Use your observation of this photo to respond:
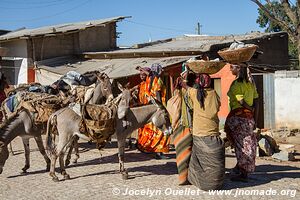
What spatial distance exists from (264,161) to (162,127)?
3.22m

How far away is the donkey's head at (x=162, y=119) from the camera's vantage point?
7.19 meters

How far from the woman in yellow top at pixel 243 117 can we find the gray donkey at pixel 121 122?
3.90 ft

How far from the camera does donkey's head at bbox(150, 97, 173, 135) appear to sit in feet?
23.6

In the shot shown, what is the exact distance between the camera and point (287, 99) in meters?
14.3

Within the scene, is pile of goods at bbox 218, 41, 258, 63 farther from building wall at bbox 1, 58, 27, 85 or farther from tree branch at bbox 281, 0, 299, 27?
building wall at bbox 1, 58, 27, 85

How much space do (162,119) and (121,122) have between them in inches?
29.6

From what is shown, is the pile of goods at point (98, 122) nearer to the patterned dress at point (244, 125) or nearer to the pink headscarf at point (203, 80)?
the pink headscarf at point (203, 80)

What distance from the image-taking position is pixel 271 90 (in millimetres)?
14617

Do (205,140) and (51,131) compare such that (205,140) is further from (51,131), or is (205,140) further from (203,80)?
(51,131)

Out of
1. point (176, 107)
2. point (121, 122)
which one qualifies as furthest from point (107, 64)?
point (176, 107)

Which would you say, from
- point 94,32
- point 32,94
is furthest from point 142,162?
point 94,32

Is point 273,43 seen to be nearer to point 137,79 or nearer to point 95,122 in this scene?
point 137,79

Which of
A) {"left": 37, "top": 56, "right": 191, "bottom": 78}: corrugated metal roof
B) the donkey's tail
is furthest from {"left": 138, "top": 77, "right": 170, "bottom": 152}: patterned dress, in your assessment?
{"left": 37, "top": 56, "right": 191, "bottom": 78}: corrugated metal roof

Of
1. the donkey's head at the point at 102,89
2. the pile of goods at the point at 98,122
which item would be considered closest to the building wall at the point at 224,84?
the donkey's head at the point at 102,89
